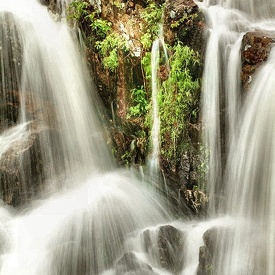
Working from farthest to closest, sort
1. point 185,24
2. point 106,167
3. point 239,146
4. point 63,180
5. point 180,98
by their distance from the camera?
point 106,167 < point 185,24 < point 180,98 < point 63,180 < point 239,146

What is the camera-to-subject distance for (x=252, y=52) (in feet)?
25.7

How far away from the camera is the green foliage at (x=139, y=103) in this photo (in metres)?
9.20

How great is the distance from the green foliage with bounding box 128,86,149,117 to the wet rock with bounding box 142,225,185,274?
298 centimetres

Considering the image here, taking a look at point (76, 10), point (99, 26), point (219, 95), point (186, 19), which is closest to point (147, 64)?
point (186, 19)

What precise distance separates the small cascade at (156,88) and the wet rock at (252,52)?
1.83 metres

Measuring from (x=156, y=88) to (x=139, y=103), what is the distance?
0.53m

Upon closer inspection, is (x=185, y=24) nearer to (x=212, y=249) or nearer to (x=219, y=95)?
(x=219, y=95)

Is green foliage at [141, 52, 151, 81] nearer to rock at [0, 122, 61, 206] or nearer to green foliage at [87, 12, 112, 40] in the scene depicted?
green foliage at [87, 12, 112, 40]

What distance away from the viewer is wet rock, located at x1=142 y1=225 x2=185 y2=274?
6906mm

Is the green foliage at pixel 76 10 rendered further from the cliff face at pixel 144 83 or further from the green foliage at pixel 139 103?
the green foliage at pixel 139 103

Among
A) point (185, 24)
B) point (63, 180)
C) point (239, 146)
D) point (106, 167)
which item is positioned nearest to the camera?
point (239, 146)

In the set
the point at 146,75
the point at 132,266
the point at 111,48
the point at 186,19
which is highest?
the point at 186,19

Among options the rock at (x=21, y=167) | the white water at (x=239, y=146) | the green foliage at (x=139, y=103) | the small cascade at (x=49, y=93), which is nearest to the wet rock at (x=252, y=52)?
the white water at (x=239, y=146)

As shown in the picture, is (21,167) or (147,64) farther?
(147,64)
